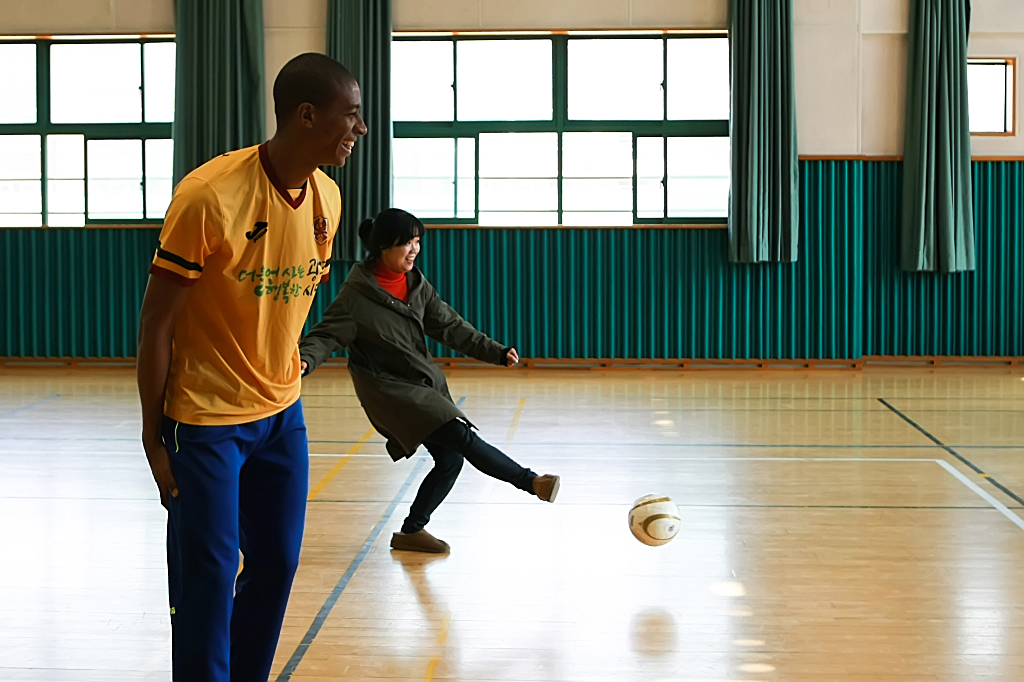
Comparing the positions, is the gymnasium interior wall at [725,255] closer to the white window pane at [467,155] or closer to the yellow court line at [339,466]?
the white window pane at [467,155]

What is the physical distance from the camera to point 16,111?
11.0 metres

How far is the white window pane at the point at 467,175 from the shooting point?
10781 millimetres

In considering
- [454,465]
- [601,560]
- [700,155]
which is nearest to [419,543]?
[454,465]

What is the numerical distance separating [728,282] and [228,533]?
29.5 feet

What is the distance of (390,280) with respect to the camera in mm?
4180

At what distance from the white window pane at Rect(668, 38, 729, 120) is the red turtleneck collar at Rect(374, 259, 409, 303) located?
6953 millimetres

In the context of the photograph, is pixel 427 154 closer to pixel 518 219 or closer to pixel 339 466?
pixel 518 219

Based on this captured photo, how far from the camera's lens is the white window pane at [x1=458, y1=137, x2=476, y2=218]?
1078 cm

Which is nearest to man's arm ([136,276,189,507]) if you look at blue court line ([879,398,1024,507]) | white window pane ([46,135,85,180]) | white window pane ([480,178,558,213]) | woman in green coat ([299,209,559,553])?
woman in green coat ([299,209,559,553])

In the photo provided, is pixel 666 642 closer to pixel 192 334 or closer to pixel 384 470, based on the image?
pixel 192 334

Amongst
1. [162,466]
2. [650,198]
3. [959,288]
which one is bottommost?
[162,466]

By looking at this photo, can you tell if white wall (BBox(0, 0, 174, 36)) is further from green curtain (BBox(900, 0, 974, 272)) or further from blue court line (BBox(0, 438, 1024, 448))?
green curtain (BBox(900, 0, 974, 272))

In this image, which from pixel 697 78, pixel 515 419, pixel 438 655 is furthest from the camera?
pixel 697 78

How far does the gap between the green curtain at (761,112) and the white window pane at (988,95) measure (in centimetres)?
188
